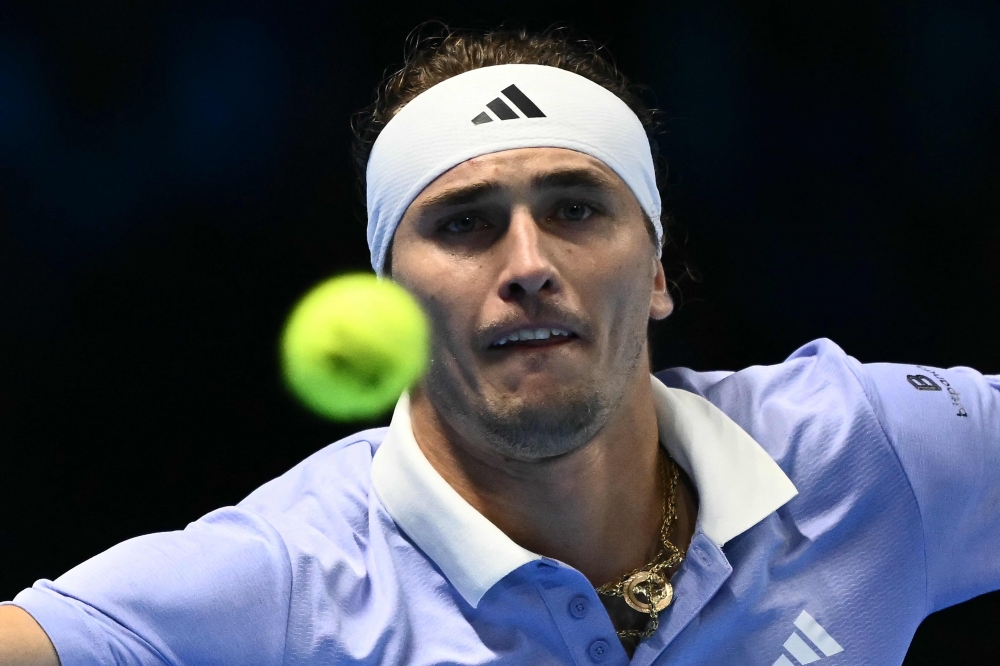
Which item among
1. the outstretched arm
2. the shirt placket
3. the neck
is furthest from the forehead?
the outstretched arm

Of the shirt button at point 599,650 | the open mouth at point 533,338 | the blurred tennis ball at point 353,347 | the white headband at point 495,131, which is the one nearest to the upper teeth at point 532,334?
the open mouth at point 533,338

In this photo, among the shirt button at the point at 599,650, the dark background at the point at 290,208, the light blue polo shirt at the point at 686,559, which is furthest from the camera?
the dark background at the point at 290,208

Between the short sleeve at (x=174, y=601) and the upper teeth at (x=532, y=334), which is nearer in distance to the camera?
the short sleeve at (x=174, y=601)

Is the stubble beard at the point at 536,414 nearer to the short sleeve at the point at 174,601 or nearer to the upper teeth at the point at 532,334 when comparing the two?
the upper teeth at the point at 532,334

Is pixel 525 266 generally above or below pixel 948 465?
above

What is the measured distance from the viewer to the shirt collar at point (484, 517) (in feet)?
6.02

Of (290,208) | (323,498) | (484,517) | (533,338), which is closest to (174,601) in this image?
(323,498)

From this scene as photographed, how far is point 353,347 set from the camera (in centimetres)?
235

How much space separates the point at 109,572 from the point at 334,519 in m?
0.40

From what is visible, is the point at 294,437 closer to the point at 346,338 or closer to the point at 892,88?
the point at 346,338

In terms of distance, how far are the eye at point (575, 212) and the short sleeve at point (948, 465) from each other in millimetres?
538

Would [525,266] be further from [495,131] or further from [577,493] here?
[577,493]

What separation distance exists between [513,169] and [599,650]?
28.8 inches

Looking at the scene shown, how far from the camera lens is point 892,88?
2.90 m
